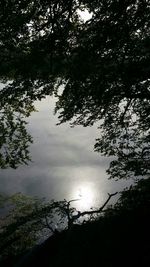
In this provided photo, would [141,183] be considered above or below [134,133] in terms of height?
below

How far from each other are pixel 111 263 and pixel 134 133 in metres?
9.32

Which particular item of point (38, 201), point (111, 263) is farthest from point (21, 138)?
point (38, 201)

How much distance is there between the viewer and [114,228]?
11117mm

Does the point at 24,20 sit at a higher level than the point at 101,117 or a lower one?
lower

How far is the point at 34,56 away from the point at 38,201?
24844 millimetres

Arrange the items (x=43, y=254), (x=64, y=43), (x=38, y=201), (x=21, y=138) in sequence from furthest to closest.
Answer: (x=38, y=201) → (x=43, y=254) → (x=21, y=138) → (x=64, y=43)

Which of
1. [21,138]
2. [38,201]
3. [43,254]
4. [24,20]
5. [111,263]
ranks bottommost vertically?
[111,263]

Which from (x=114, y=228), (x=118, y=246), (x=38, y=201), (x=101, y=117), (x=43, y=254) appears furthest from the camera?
(x=38, y=201)

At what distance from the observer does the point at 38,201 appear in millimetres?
31016

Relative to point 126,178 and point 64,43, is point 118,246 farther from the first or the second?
point 126,178

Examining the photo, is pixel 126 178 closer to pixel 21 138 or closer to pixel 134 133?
pixel 134 133

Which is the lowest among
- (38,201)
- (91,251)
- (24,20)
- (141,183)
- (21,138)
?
(91,251)

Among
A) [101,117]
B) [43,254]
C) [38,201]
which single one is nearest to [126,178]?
[101,117]

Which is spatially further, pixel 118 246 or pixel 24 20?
pixel 118 246
